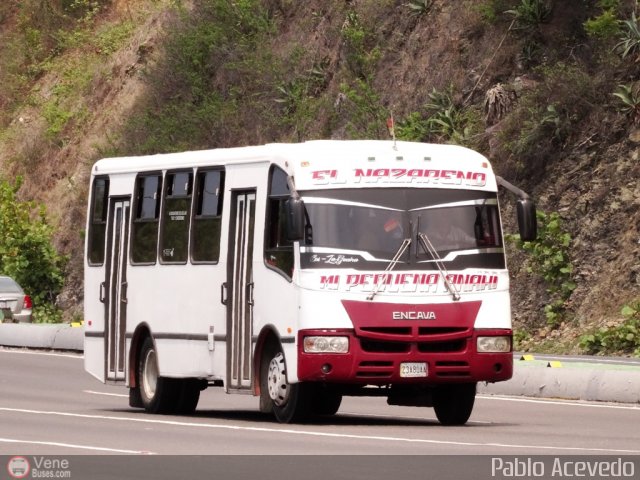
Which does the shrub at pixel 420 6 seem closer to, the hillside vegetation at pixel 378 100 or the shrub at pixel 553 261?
the hillside vegetation at pixel 378 100

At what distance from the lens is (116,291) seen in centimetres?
2217

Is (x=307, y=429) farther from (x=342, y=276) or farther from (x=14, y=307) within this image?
(x=14, y=307)

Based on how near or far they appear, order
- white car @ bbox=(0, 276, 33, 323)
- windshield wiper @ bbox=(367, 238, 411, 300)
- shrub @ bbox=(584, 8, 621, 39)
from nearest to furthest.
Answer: windshield wiper @ bbox=(367, 238, 411, 300) < shrub @ bbox=(584, 8, 621, 39) < white car @ bbox=(0, 276, 33, 323)

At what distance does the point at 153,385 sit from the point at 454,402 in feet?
13.6

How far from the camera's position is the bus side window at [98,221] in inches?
897

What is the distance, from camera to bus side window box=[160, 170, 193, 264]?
68.2ft

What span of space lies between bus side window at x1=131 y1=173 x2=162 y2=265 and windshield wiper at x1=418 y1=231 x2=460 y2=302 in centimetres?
413

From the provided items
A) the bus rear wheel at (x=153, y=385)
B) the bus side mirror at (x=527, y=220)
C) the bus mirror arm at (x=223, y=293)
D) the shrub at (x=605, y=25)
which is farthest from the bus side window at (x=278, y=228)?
the shrub at (x=605, y=25)

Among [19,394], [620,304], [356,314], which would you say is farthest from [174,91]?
[356,314]

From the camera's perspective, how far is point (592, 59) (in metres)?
36.5

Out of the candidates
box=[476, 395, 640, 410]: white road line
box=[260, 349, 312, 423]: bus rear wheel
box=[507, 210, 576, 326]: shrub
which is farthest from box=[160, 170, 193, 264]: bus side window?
box=[507, 210, 576, 326]: shrub

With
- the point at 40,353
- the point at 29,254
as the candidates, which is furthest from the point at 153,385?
the point at 29,254

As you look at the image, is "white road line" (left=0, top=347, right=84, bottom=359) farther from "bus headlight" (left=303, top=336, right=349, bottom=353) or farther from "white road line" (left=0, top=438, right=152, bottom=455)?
"white road line" (left=0, top=438, right=152, bottom=455)

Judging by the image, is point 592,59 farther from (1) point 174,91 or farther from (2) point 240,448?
(2) point 240,448
